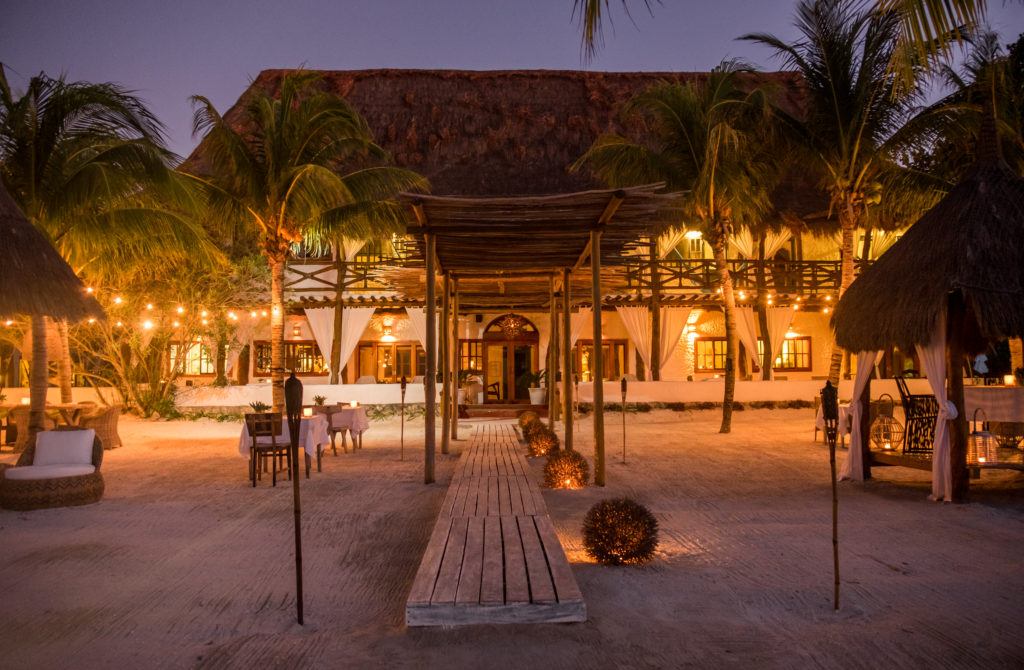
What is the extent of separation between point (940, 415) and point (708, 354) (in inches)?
632

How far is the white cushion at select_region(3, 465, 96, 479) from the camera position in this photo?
7.01m

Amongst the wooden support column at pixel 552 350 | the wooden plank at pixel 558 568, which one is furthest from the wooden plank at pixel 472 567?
the wooden support column at pixel 552 350

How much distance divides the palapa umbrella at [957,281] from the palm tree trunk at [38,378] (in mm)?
9880

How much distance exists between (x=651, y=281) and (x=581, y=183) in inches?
164

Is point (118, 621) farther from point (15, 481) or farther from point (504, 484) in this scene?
point (15, 481)

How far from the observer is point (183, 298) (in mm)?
16781

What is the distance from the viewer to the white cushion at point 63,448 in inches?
293

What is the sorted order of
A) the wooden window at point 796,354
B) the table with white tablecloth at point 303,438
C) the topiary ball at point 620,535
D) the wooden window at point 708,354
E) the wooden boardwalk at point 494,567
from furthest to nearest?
the wooden window at point 796,354, the wooden window at point 708,354, the table with white tablecloth at point 303,438, the topiary ball at point 620,535, the wooden boardwalk at point 494,567

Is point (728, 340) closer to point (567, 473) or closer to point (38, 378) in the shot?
point (567, 473)

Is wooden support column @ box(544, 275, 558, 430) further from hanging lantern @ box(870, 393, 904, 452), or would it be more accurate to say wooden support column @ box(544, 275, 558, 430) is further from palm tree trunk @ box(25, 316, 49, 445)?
palm tree trunk @ box(25, 316, 49, 445)

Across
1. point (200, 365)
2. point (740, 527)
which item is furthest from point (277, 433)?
point (200, 365)

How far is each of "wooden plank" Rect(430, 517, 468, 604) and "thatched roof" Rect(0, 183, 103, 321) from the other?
196 inches

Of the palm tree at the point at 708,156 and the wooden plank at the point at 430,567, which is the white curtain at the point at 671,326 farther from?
the wooden plank at the point at 430,567

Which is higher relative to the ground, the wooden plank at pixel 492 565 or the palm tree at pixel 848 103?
the palm tree at pixel 848 103
